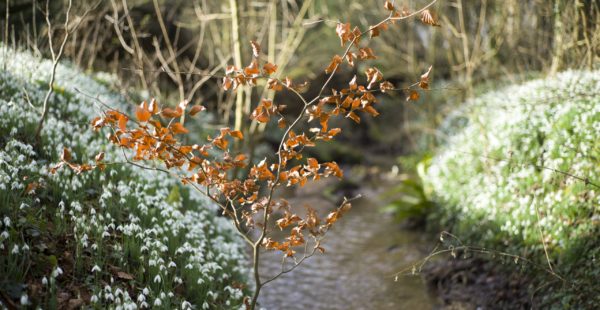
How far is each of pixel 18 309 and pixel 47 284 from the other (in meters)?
0.33

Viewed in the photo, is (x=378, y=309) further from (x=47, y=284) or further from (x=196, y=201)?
(x=47, y=284)

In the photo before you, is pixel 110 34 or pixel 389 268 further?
pixel 110 34

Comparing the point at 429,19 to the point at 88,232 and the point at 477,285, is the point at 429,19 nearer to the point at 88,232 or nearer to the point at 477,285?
the point at 88,232

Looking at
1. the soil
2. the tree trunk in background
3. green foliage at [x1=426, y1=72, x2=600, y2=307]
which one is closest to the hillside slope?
the soil

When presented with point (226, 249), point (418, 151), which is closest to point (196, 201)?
point (226, 249)

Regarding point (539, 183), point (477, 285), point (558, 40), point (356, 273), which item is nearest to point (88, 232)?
point (356, 273)

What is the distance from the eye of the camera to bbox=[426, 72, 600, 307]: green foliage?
18.0ft

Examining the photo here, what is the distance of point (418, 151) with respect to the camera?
15.2m

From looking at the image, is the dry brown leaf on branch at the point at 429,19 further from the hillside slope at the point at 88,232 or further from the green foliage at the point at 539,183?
the hillside slope at the point at 88,232

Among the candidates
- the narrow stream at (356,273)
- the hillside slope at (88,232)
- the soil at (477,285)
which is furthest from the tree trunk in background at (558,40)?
the hillside slope at (88,232)

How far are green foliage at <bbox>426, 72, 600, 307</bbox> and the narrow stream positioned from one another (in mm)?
1009

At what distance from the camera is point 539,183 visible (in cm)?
654

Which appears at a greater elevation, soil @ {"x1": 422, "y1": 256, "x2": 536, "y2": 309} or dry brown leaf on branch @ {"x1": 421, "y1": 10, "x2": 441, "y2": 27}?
dry brown leaf on branch @ {"x1": 421, "y1": 10, "x2": 441, "y2": 27}

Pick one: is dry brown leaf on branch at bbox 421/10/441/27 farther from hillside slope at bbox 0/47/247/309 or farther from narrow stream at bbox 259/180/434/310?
narrow stream at bbox 259/180/434/310
